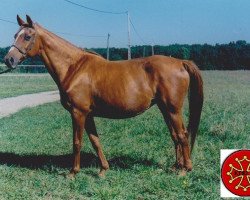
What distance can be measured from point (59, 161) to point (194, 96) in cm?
304

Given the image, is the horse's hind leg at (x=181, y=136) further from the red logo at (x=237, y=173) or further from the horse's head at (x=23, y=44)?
the horse's head at (x=23, y=44)

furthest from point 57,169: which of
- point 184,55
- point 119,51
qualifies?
point 119,51

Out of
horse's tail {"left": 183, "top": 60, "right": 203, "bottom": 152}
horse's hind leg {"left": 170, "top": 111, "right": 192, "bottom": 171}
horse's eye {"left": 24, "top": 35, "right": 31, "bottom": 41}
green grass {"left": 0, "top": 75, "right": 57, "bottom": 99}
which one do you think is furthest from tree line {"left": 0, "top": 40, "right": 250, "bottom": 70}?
horse's hind leg {"left": 170, "top": 111, "right": 192, "bottom": 171}

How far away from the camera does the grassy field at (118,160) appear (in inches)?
220

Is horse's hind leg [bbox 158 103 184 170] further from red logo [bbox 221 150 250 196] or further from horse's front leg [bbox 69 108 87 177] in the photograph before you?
red logo [bbox 221 150 250 196]

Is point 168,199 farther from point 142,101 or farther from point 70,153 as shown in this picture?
point 70,153

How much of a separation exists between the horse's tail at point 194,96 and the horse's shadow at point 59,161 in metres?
0.97

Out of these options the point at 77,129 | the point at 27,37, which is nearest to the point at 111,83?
the point at 77,129

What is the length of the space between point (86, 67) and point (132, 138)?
3.06 metres

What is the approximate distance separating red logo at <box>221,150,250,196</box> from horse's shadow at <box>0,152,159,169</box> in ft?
7.62

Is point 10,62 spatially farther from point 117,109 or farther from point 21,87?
point 21,87

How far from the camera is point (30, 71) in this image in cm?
6994

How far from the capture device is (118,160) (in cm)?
748

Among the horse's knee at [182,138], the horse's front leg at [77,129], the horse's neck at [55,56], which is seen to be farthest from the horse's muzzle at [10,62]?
the horse's knee at [182,138]
